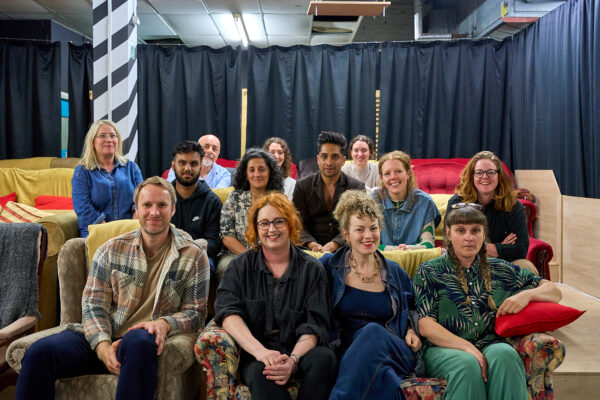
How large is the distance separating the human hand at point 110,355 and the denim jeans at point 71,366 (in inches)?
1.0

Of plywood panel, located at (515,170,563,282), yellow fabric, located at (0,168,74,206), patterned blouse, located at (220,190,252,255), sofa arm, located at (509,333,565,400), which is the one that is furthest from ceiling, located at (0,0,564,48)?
sofa arm, located at (509,333,565,400)

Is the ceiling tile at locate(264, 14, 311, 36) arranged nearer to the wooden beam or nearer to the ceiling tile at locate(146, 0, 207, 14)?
the ceiling tile at locate(146, 0, 207, 14)

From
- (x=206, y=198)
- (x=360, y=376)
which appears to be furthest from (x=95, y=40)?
(x=360, y=376)

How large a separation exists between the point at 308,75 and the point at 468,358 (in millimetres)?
4494

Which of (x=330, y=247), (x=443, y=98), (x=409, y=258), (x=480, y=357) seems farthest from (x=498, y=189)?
(x=443, y=98)

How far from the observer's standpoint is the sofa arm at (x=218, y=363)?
196 cm

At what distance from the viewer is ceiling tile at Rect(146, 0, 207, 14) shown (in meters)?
5.77

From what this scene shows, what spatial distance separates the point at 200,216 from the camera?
3.16 meters

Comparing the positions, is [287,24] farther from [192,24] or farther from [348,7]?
[348,7]

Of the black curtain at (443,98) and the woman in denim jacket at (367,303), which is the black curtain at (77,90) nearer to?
the black curtain at (443,98)

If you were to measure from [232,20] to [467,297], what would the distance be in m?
5.40

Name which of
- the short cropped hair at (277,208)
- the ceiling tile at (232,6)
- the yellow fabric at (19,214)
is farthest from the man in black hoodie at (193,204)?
the ceiling tile at (232,6)

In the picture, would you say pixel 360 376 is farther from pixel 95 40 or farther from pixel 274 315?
pixel 95 40

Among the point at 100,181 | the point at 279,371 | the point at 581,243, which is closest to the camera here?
the point at 279,371
